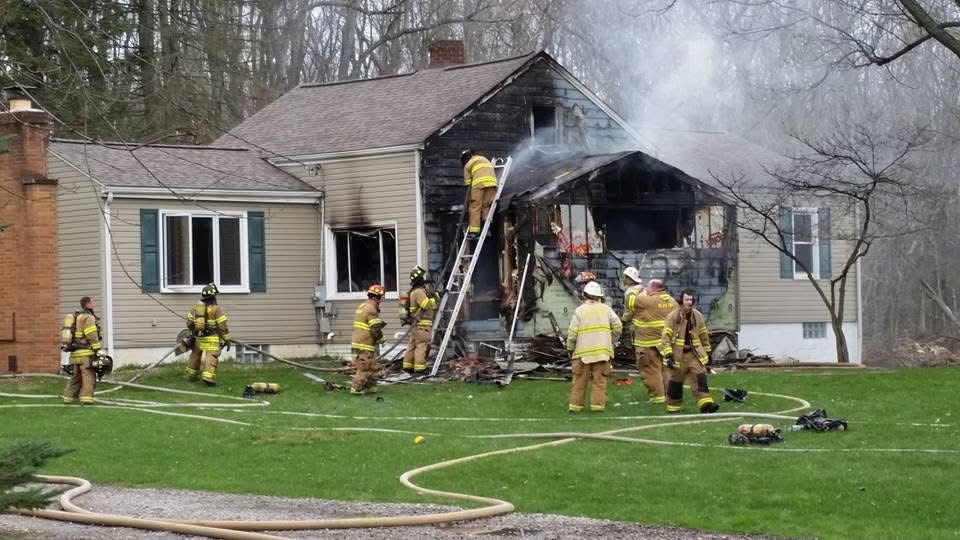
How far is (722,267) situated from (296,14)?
1937cm

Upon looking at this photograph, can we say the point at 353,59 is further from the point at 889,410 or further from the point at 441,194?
the point at 889,410

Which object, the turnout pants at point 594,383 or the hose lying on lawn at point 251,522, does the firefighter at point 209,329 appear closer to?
the turnout pants at point 594,383

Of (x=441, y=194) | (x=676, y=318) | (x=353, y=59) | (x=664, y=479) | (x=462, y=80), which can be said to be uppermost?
(x=353, y=59)

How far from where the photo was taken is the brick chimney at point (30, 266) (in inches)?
984

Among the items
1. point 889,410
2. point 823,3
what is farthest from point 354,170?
point 823,3

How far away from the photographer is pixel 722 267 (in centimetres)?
2714

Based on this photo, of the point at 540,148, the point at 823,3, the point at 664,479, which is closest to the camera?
the point at 664,479

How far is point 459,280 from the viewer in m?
25.2

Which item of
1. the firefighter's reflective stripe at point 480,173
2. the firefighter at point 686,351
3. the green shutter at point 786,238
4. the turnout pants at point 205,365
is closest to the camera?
the firefighter at point 686,351

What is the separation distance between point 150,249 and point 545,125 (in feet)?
25.2

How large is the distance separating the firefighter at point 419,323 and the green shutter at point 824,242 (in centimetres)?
1102

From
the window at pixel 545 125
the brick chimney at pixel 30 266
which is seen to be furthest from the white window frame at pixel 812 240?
the brick chimney at pixel 30 266

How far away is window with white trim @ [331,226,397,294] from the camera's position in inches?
1076

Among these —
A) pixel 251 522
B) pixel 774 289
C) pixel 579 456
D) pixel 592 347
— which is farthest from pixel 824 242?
pixel 251 522
